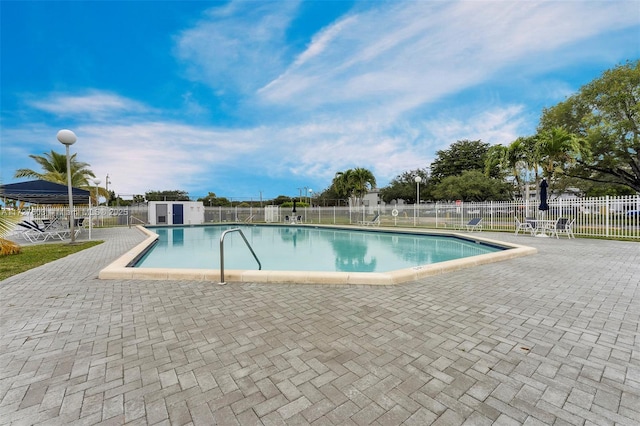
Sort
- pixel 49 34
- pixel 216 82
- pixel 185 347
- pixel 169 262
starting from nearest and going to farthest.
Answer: pixel 185 347, pixel 169 262, pixel 49 34, pixel 216 82

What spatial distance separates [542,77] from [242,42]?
15411 millimetres

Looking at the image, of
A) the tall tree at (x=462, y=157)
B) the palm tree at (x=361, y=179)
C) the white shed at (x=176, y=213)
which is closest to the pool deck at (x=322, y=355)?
the white shed at (x=176, y=213)

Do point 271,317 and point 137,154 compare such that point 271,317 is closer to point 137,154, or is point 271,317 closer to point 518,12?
point 518,12

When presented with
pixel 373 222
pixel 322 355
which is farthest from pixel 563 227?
pixel 322 355

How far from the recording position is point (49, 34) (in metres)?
10.1

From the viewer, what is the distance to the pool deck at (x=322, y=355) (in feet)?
4.95

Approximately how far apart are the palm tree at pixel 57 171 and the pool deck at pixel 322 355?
2390 centimetres

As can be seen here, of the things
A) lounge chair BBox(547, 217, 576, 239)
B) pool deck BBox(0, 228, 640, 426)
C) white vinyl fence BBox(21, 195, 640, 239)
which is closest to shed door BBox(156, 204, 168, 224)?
white vinyl fence BBox(21, 195, 640, 239)

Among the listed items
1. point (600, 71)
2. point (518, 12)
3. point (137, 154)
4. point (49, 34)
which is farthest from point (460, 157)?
point (49, 34)

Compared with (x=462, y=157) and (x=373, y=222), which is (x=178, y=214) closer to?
(x=373, y=222)

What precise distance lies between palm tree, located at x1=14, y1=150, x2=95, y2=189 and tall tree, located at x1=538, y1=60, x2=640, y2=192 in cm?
3670

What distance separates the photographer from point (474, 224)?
44.8ft

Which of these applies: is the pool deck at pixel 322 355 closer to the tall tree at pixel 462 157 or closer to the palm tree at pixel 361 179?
the palm tree at pixel 361 179

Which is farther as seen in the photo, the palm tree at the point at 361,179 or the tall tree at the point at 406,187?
the tall tree at the point at 406,187
